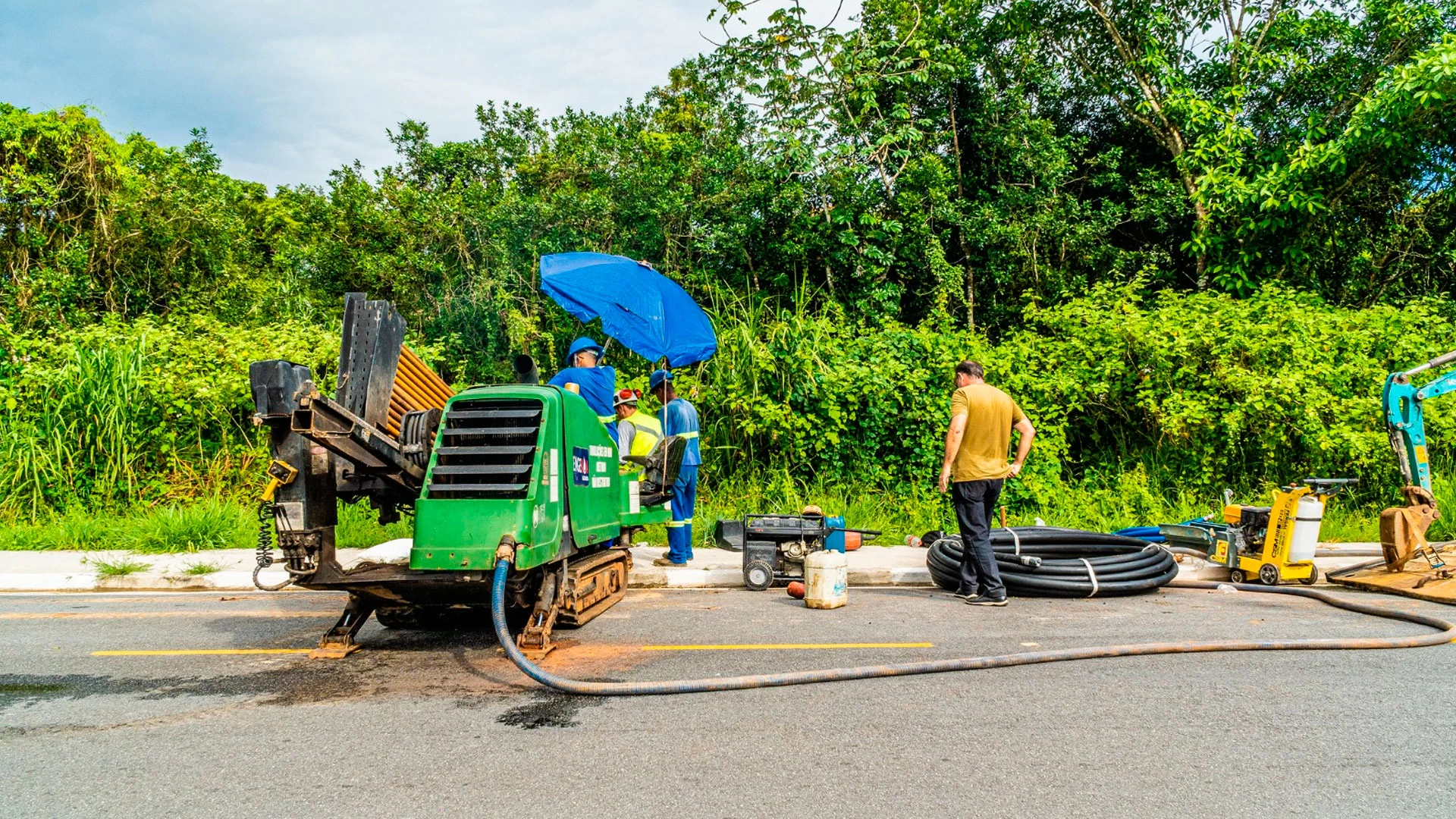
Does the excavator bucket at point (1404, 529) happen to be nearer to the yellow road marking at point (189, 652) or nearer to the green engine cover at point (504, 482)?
the green engine cover at point (504, 482)

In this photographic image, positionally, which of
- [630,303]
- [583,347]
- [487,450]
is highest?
[630,303]

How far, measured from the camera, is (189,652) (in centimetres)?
577

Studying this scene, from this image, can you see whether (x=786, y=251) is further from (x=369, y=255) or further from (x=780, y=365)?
(x=369, y=255)

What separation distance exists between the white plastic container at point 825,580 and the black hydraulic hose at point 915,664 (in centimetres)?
175

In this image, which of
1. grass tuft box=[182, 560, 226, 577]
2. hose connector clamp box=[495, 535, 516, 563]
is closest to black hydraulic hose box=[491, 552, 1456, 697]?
hose connector clamp box=[495, 535, 516, 563]

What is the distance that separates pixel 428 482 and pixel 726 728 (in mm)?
2236

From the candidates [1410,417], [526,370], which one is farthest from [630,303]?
[1410,417]

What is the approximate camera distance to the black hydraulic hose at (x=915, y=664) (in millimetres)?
4668

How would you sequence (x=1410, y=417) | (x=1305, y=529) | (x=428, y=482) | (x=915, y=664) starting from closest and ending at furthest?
(x=915, y=664), (x=428, y=482), (x=1305, y=529), (x=1410, y=417)

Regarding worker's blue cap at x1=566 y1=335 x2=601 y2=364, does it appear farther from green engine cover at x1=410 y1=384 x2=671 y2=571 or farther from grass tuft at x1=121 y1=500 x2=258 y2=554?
grass tuft at x1=121 y1=500 x2=258 y2=554

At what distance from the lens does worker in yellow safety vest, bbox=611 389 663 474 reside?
802 cm

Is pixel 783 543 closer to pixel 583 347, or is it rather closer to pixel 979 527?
pixel 979 527

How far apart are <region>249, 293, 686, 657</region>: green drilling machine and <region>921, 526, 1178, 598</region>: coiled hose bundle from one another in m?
3.18

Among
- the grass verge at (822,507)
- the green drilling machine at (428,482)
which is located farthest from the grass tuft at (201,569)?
the green drilling machine at (428,482)
